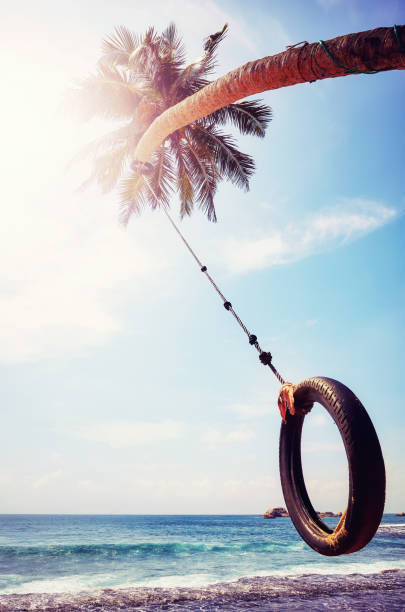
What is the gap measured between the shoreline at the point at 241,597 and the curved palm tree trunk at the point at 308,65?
1288cm

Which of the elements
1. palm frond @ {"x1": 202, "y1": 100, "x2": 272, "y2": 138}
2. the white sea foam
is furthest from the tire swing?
the white sea foam

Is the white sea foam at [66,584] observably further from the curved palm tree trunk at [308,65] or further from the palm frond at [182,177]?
the curved palm tree trunk at [308,65]

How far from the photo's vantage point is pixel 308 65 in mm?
3861

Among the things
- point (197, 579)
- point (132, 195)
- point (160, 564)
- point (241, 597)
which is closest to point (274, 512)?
point (160, 564)

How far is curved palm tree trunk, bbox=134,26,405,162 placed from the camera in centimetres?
330

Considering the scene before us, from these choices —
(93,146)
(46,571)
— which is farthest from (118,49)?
(46,571)

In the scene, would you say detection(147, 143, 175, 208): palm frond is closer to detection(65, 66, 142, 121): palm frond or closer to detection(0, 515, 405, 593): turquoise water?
detection(65, 66, 142, 121): palm frond

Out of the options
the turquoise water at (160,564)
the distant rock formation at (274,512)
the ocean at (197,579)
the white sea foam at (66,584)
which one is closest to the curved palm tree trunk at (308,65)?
the ocean at (197,579)

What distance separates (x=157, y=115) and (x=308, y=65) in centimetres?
526

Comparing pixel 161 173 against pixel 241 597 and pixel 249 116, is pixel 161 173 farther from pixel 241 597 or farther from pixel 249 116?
pixel 241 597

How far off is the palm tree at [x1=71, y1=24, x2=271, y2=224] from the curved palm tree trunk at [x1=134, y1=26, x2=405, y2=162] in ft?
7.41

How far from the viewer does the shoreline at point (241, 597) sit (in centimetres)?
1114

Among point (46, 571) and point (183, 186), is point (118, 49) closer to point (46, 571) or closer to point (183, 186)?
point (183, 186)

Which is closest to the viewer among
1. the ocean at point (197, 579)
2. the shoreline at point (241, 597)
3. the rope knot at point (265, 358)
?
the rope knot at point (265, 358)
